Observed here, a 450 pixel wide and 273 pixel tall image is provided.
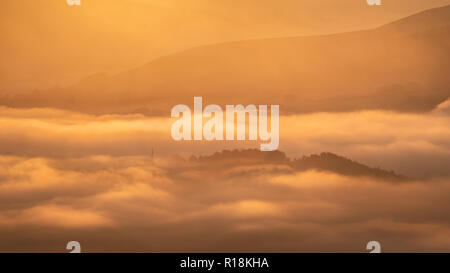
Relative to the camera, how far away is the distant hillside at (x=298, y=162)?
4746 mm

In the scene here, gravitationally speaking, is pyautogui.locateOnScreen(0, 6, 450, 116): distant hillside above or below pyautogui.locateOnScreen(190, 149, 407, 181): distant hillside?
above

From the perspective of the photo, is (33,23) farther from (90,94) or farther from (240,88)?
(240,88)

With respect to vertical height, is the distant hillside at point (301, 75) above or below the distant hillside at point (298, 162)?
above

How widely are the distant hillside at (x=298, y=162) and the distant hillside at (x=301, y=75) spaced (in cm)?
46

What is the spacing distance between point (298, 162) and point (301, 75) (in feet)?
2.76

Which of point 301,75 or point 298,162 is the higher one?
point 301,75

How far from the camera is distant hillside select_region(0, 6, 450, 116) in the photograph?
4.86 m

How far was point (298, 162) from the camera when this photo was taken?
15.7 feet

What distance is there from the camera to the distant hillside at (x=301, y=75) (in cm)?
486

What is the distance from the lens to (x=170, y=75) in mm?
4891

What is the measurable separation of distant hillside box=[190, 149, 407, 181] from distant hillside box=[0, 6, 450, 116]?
1.52 ft
